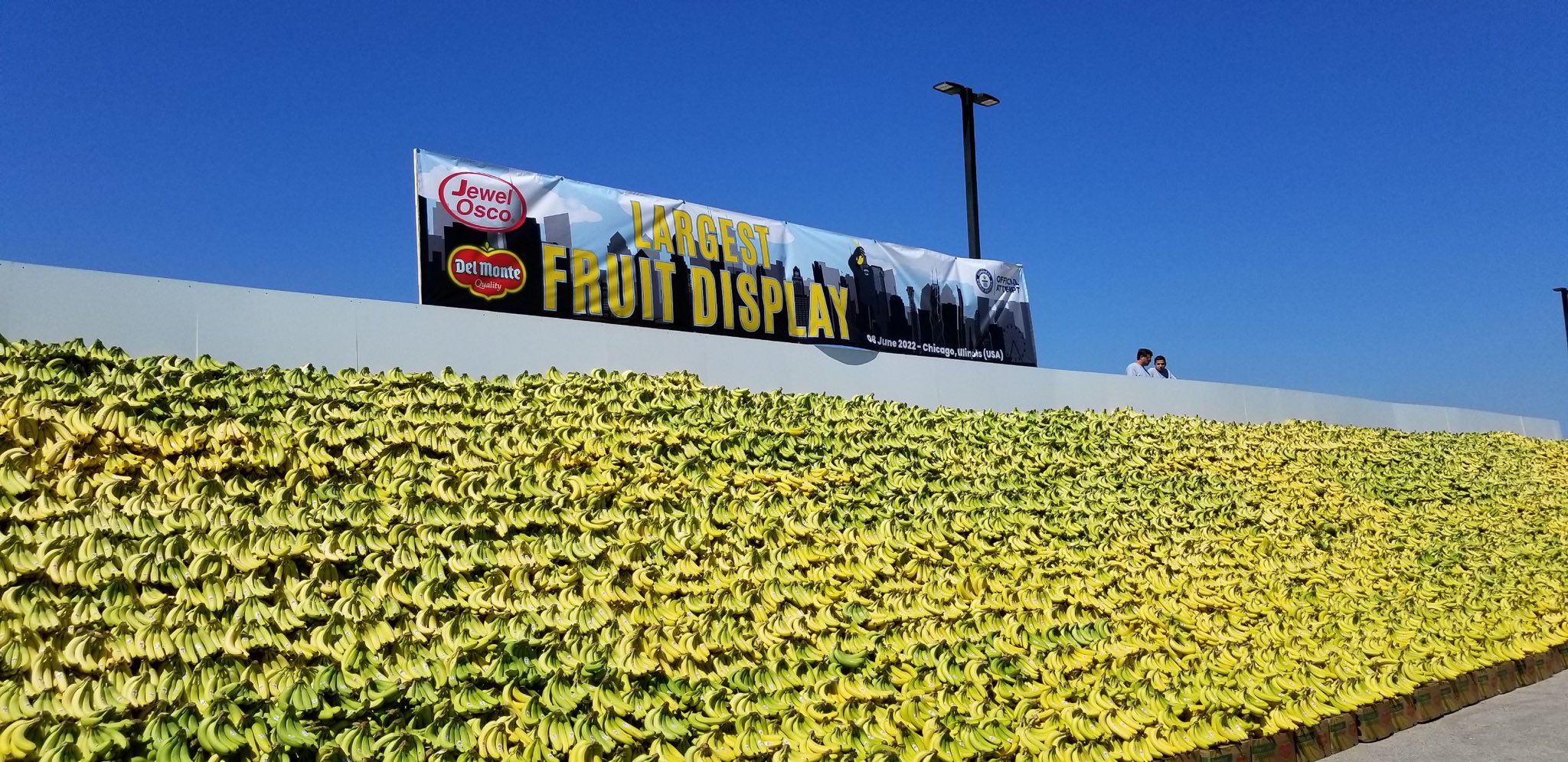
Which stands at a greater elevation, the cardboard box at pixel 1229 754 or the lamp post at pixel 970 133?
the lamp post at pixel 970 133

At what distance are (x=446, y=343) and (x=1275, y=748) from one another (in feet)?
20.1

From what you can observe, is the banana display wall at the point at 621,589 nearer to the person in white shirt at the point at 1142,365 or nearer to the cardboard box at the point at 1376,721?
the cardboard box at the point at 1376,721

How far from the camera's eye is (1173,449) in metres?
10.9

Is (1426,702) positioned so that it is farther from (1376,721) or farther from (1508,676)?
(1508,676)

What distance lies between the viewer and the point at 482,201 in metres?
9.09

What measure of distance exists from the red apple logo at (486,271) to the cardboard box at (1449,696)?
7.57 meters

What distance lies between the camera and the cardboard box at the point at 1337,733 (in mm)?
5758

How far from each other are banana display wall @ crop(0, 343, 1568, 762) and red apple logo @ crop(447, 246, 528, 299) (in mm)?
1362

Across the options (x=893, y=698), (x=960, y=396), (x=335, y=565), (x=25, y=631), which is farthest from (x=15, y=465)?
(x=960, y=396)

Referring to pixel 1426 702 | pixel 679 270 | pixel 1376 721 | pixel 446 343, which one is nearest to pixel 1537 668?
pixel 1426 702

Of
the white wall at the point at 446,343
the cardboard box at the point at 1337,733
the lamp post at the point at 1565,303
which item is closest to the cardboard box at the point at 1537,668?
the cardboard box at the point at 1337,733

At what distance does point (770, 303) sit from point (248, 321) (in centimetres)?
531

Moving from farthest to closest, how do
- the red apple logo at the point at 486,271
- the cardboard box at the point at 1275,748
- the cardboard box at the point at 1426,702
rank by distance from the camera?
the red apple logo at the point at 486,271 < the cardboard box at the point at 1426,702 < the cardboard box at the point at 1275,748

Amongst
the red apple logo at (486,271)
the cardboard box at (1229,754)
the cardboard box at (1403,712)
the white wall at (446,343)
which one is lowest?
the cardboard box at (1403,712)
